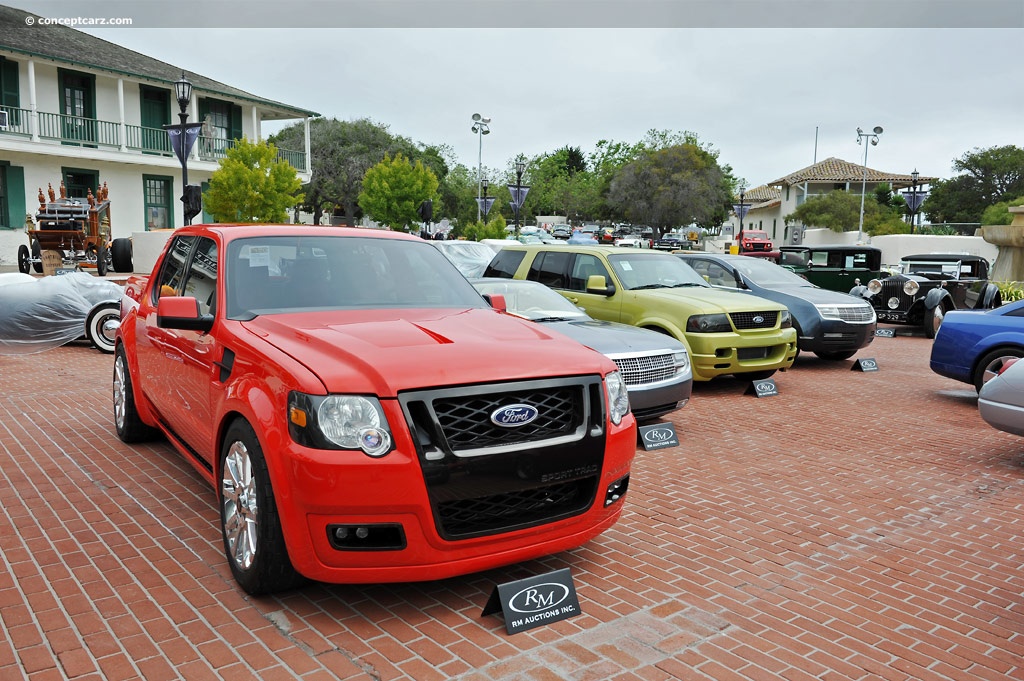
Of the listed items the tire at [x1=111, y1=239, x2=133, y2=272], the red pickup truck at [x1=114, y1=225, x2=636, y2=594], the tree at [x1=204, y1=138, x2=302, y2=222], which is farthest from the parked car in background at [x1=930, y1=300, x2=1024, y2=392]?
the tree at [x1=204, y1=138, x2=302, y2=222]

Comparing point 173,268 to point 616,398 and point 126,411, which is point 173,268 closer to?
point 126,411

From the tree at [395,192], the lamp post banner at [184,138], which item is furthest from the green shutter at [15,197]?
the tree at [395,192]

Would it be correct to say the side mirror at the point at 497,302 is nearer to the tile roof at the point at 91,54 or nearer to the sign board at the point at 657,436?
the sign board at the point at 657,436

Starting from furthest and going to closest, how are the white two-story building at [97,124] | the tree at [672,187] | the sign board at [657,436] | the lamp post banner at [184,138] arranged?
the tree at [672,187] → the white two-story building at [97,124] → the lamp post banner at [184,138] → the sign board at [657,436]

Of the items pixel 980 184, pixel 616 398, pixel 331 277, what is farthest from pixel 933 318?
pixel 980 184

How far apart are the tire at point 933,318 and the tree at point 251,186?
67.7ft

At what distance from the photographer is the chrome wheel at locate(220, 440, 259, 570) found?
11.7 ft

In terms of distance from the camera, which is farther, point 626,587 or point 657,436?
point 657,436

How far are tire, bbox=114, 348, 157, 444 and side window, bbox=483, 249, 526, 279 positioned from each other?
568 centimetres

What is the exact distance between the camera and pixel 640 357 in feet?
23.3

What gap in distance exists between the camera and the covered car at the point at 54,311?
10.8 metres

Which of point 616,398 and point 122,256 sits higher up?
point 122,256

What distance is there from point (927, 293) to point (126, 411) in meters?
14.8

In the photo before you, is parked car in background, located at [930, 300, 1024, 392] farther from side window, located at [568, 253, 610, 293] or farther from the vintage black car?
the vintage black car
